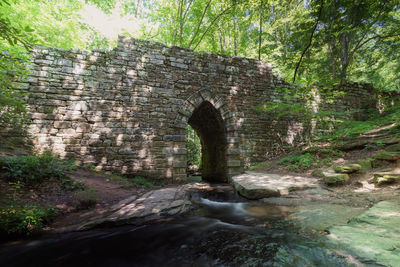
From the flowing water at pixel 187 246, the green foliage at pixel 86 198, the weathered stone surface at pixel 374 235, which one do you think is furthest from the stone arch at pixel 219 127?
the weathered stone surface at pixel 374 235

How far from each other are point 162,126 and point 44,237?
4120 mm

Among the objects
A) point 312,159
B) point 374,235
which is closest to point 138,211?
point 374,235

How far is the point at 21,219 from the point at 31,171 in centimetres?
142

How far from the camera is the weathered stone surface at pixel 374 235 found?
130 cm

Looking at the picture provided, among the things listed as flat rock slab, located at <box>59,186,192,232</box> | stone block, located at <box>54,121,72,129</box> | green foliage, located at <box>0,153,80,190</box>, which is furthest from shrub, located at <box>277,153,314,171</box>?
stone block, located at <box>54,121,72,129</box>

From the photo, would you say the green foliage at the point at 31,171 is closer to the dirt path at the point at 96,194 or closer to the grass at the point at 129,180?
the dirt path at the point at 96,194

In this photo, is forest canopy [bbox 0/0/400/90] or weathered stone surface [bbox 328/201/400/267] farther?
forest canopy [bbox 0/0/400/90]

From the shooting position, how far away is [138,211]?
3.06 m

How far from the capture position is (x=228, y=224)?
107 inches

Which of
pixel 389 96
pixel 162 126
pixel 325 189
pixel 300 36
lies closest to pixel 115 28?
pixel 162 126

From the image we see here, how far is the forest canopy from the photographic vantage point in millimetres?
8375

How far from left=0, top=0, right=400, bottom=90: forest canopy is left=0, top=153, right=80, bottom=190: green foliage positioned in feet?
13.0

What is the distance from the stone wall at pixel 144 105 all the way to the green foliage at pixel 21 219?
2.79m

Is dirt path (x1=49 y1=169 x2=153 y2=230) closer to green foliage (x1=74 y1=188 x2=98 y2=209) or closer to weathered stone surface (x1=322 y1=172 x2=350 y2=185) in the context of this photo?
green foliage (x1=74 y1=188 x2=98 y2=209)
